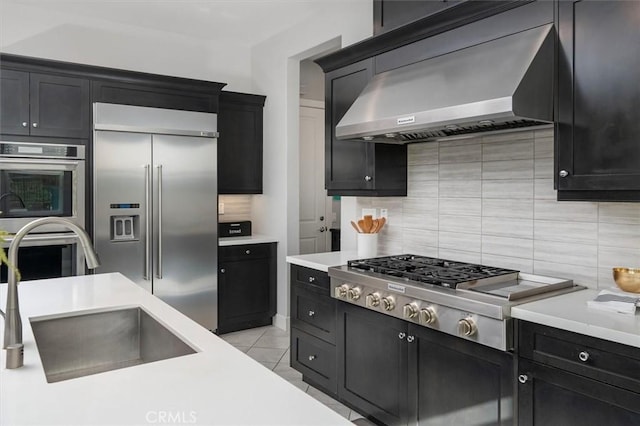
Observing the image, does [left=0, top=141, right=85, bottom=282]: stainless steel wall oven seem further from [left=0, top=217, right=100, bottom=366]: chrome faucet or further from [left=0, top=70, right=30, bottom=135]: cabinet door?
[left=0, top=217, right=100, bottom=366]: chrome faucet

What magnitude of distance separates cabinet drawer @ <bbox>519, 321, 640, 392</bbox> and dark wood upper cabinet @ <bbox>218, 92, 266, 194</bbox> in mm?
3476

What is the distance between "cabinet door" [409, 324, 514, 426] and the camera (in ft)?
6.66

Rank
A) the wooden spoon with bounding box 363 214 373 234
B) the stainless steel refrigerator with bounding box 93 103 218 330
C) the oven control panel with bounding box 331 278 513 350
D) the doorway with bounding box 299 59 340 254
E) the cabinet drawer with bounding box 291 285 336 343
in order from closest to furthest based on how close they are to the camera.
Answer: the oven control panel with bounding box 331 278 513 350
the cabinet drawer with bounding box 291 285 336 343
the wooden spoon with bounding box 363 214 373 234
the stainless steel refrigerator with bounding box 93 103 218 330
the doorway with bounding box 299 59 340 254

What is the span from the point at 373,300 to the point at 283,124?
8.59 feet

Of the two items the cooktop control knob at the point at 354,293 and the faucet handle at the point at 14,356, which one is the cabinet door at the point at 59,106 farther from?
the faucet handle at the point at 14,356

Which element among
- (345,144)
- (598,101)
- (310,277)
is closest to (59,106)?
(345,144)

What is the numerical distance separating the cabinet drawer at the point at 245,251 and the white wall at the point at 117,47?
177 centimetres

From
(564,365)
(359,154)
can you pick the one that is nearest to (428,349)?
(564,365)

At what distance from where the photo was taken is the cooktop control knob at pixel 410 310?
2361mm

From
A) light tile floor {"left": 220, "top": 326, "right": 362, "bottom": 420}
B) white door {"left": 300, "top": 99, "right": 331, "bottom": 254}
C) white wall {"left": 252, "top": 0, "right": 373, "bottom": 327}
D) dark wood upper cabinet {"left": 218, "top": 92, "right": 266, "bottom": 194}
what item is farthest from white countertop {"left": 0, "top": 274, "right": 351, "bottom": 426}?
white door {"left": 300, "top": 99, "right": 331, "bottom": 254}

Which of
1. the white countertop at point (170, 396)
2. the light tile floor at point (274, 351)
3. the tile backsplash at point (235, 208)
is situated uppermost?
the tile backsplash at point (235, 208)

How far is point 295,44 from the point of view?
4.58 meters

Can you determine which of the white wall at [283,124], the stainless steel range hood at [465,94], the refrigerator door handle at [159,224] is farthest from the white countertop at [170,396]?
the white wall at [283,124]

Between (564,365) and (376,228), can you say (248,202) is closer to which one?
(376,228)
